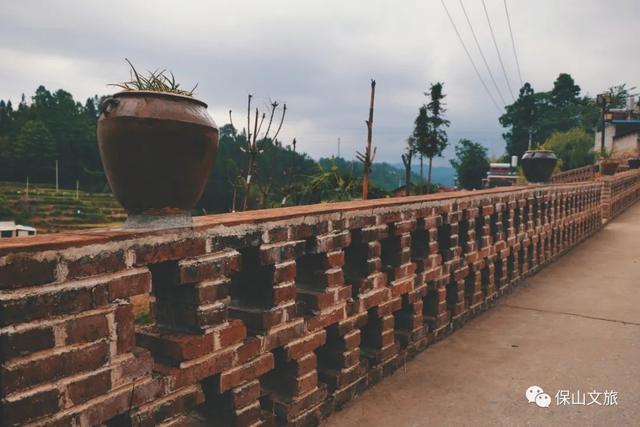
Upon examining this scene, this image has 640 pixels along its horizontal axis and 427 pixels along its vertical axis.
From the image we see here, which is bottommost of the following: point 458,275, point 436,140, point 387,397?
point 387,397

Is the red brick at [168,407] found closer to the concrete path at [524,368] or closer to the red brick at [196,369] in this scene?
the red brick at [196,369]

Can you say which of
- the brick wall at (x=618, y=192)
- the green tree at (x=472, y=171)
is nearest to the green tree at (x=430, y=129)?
the green tree at (x=472, y=171)

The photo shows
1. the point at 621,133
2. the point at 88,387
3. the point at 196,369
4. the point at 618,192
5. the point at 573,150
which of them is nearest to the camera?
the point at 88,387

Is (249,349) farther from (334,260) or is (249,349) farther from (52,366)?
(52,366)

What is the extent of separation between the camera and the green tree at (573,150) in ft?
112

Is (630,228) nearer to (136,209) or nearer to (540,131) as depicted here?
(136,209)

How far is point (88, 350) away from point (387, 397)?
80.9 inches

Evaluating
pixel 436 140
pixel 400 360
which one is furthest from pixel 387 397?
pixel 436 140

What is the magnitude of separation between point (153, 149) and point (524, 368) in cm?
306

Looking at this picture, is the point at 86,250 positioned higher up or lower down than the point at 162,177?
lower down

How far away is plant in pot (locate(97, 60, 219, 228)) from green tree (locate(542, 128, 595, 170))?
3355 centimetres

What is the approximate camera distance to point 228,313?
2.61 meters

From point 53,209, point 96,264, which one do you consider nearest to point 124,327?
point 96,264

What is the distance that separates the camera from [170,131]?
2086 mm
